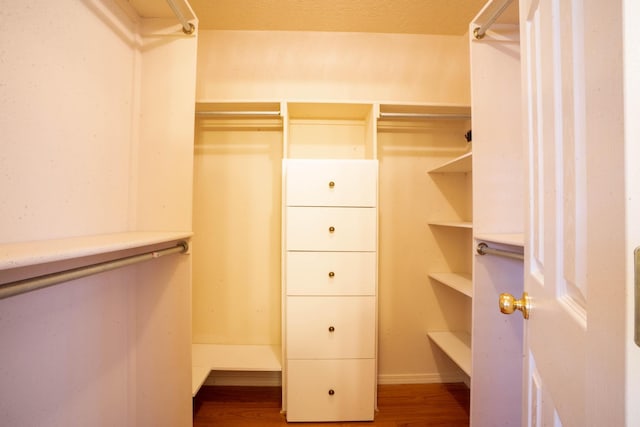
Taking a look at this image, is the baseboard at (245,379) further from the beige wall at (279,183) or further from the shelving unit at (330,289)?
the shelving unit at (330,289)

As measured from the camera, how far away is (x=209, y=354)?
5.18 ft

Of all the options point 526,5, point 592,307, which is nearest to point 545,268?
point 592,307

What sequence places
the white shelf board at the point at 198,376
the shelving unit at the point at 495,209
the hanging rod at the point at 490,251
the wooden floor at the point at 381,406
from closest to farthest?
the hanging rod at the point at 490,251 → the shelving unit at the point at 495,209 → the white shelf board at the point at 198,376 → the wooden floor at the point at 381,406

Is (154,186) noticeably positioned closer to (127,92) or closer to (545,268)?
(127,92)

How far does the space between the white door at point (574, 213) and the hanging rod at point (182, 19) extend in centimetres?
122

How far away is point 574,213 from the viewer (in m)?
0.37

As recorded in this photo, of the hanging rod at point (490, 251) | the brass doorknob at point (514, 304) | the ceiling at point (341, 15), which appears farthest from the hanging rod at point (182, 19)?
the hanging rod at point (490, 251)

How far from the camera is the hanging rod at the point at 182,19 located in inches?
39.8

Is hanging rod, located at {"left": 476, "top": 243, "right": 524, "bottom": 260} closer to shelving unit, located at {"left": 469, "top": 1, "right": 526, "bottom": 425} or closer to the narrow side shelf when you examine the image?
shelving unit, located at {"left": 469, "top": 1, "right": 526, "bottom": 425}

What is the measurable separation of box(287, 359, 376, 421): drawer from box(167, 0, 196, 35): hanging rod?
172 centimetres

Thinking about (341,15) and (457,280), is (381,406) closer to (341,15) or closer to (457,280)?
(457,280)

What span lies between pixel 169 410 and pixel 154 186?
1.03 m

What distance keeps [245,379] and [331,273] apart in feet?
3.38

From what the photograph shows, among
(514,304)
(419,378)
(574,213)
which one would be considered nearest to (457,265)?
(419,378)
